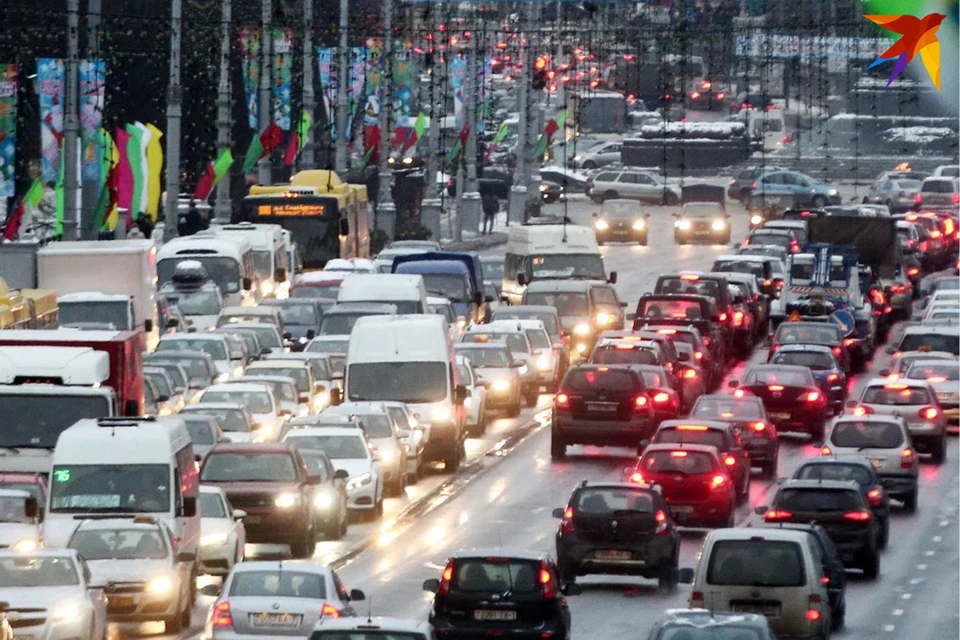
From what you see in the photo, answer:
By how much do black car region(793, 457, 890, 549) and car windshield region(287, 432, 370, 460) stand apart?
6016mm

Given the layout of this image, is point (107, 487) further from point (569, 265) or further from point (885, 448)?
point (569, 265)

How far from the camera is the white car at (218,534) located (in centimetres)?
2961

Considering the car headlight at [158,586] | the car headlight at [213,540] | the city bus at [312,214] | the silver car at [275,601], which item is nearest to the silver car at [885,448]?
the car headlight at [213,540]

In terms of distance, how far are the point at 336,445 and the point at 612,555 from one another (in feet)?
24.9

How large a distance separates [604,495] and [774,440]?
11660 mm

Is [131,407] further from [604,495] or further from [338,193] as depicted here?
[338,193]

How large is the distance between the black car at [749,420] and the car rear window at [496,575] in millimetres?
15897

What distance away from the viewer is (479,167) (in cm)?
10150

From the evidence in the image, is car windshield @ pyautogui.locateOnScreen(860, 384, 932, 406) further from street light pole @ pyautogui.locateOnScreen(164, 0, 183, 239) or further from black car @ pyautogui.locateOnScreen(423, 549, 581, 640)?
street light pole @ pyautogui.locateOnScreen(164, 0, 183, 239)

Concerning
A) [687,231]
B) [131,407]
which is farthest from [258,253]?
[687,231]

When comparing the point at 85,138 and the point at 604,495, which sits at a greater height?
the point at 85,138

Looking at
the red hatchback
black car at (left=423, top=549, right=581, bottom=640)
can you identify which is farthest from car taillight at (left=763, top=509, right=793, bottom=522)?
black car at (left=423, top=549, right=581, bottom=640)

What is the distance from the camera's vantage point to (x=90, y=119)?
5469cm

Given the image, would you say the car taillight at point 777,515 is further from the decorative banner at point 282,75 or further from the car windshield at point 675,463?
the decorative banner at point 282,75
